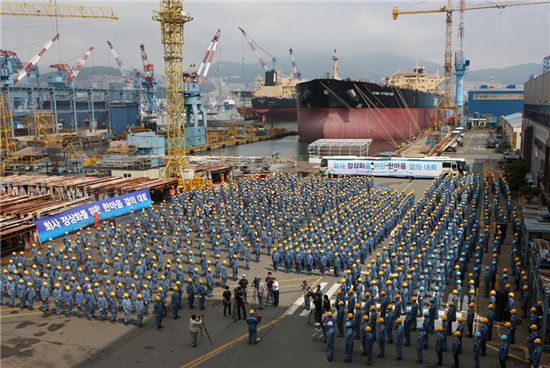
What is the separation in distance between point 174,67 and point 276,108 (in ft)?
309

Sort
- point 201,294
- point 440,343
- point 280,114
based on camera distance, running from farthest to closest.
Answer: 1. point 280,114
2. point 201,294
3. point 440,343

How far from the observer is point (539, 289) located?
42.1 ft

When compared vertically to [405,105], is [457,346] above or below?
below

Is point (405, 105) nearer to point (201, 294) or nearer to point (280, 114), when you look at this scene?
point (280, 114)

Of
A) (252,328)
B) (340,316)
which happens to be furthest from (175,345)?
(340,316)

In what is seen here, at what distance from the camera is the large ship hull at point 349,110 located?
6494cm

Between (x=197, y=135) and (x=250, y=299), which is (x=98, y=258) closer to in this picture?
(x=250, y=299)

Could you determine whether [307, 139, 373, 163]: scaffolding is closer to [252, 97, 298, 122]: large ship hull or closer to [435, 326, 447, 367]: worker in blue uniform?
[435, 326, 447, 367]: worker in blue uniform

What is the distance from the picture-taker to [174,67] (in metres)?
36.1

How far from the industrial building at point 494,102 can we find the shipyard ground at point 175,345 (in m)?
112

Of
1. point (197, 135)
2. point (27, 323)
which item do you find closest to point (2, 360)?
point (27, 323)

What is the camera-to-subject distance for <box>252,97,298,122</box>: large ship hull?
12900 cm

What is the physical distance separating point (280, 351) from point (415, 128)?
7360 centimetres

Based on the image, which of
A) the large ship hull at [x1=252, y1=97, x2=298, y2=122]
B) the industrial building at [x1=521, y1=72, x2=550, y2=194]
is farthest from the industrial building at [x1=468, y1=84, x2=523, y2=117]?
the industrial building at [x1=521, y1=72, x2=550, y2=194]
